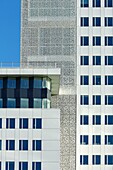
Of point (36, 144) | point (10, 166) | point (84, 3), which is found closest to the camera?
point (10, 166)

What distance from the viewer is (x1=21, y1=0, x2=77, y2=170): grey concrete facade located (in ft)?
227

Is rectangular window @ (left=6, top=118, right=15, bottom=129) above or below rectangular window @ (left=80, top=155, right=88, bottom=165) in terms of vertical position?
above

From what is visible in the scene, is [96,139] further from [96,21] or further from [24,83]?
[96,21]

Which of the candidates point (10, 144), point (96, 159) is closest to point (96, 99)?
point (96, 159)

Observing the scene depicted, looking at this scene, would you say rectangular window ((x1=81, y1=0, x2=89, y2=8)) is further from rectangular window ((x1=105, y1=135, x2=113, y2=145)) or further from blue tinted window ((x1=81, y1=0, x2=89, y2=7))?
rectangular window ((x1=105, y1=135, x2=113, y2=145))

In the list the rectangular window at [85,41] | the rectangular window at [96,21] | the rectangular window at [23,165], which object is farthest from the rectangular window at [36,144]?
the rectangular window at [96,21]

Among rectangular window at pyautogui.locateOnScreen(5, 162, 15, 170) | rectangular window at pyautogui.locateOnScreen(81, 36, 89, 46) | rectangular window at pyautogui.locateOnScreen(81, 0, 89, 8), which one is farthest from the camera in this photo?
rectangular window at pyautogui.locateOnScreen(81, 0, 89, 8)

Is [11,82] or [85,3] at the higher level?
[85,3]

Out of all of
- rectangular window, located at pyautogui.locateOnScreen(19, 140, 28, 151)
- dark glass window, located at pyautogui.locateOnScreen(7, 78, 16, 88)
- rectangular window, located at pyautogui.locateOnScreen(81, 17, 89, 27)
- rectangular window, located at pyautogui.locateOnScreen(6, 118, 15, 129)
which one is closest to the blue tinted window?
rectangular window, located at pyautogui.locateOnScreen(81, 17, 89, 27)

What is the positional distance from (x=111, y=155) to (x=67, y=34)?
1508 centimetres

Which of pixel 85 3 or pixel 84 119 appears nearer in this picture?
pixel 84 119

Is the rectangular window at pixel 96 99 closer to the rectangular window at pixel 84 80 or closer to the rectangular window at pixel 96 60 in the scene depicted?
the rectangular window at pixel 84 80

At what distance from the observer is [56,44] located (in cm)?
7112

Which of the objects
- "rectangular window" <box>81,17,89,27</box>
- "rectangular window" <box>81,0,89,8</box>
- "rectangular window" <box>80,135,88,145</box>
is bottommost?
"rectangular window" <box>80,135,88,145</box>
